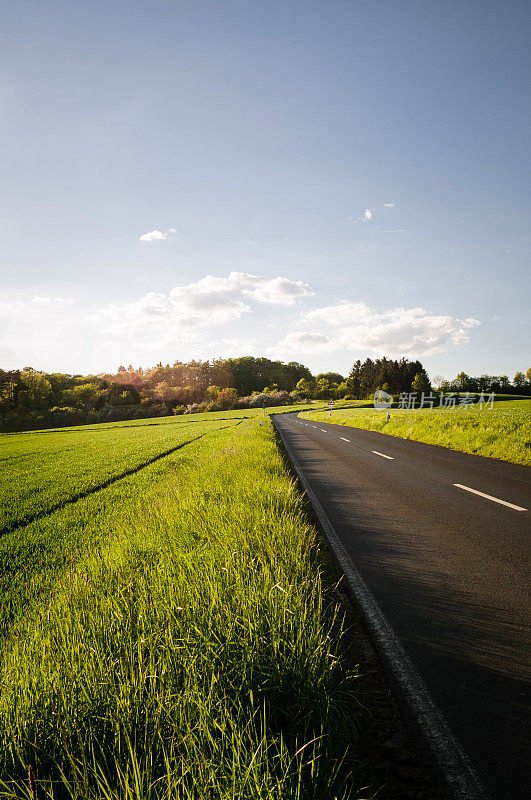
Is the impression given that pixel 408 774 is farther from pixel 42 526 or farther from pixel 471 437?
pixel 471 437

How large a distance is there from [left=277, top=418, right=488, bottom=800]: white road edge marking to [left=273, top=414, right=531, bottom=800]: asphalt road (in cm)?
5

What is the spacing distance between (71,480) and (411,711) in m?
12.5

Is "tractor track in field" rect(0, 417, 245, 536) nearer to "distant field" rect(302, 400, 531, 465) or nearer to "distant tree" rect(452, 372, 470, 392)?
"distant field" rect(302, 400, 531, 465)

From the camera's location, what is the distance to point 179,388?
117 meters

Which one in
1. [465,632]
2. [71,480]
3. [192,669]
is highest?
[192,669]

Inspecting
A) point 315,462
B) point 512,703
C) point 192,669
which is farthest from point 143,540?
point 315,462

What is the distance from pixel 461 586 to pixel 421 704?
6.01ft

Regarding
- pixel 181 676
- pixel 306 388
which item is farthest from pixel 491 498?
pixel 306 388

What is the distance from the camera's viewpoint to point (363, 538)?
5.42 metres

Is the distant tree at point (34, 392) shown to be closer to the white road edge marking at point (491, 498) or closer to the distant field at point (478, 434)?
the distant field at point (478, 434)

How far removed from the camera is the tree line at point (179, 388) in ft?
267

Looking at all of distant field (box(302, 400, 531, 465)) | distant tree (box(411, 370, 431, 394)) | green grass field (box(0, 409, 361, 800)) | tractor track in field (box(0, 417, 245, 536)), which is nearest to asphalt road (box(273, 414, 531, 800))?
green grass field (box(0, 409, 361, 800))

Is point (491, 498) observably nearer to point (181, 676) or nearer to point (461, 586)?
point (461, 586)

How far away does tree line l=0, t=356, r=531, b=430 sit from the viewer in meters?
81.4
